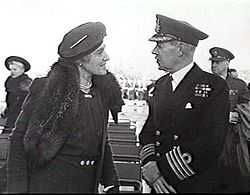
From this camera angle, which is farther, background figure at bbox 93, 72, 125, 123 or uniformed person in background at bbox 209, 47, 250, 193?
uniformed person in background at bbox 209, 47, 250, 193

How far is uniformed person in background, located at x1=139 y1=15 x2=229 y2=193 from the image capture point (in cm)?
117

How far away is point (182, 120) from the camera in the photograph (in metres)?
1.24

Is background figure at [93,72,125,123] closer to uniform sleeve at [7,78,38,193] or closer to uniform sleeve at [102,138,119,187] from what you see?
uniform sleeve at [102,138,119,187]

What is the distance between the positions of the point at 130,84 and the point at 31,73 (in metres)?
0.79

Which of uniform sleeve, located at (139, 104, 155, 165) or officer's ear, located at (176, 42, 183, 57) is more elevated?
officer's ear, located at (176, 42, 183, 57)

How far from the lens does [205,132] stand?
1167mm

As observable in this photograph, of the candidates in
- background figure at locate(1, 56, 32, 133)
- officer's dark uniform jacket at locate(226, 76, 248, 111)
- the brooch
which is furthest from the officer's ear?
background figure at locate(1, 56, 32, 133)

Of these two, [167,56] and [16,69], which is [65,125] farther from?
[16,69]

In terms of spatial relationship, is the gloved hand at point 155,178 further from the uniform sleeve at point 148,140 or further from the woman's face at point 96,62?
the woman's face at point 96,62

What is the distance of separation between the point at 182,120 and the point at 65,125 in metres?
0.35

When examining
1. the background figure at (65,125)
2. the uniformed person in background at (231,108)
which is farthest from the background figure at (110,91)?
the uniformed person in background at (231,108)

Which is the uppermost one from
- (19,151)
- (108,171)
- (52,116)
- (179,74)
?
(179,74)

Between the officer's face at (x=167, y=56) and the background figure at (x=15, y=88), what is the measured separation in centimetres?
161

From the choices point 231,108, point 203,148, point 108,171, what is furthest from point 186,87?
point 231,108
